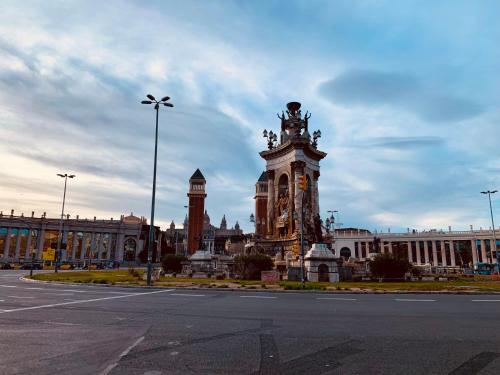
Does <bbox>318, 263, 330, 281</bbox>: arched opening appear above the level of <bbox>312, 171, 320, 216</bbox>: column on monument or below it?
below

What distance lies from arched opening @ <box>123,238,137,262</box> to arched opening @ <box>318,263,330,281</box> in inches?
4660

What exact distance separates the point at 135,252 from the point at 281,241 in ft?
343

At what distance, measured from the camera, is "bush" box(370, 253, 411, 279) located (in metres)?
30.8

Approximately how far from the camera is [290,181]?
4559 cm

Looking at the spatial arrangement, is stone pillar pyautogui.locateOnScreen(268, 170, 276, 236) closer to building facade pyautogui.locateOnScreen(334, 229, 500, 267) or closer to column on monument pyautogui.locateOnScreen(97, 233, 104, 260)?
building facade pyautogui.locateOnScreen(334, 229, 500, 267)

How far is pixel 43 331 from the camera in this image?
8.20m

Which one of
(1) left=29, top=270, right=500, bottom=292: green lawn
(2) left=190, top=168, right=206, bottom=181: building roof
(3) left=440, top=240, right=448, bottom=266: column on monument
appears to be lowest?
(1) left=29, top=270, right=500, bottom=292: green lawn

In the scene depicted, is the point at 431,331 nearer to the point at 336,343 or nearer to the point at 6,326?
the point at 336,343

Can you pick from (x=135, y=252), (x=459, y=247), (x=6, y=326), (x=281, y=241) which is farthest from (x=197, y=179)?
(x=6, y=326)

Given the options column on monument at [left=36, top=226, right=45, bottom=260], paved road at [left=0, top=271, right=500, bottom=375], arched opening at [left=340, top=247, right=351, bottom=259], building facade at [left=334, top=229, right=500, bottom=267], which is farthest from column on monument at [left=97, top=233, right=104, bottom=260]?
paved road at [left=0, top=271, right=500, bottom=375]

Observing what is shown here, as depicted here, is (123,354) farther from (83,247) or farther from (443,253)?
(83,247)

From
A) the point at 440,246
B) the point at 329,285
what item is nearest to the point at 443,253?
the point at 440,246

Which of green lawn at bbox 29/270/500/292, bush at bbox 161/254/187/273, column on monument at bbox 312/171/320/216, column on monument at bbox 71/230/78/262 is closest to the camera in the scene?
green lawn at bbox 29/270/500/292

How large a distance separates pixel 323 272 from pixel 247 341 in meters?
23.5
